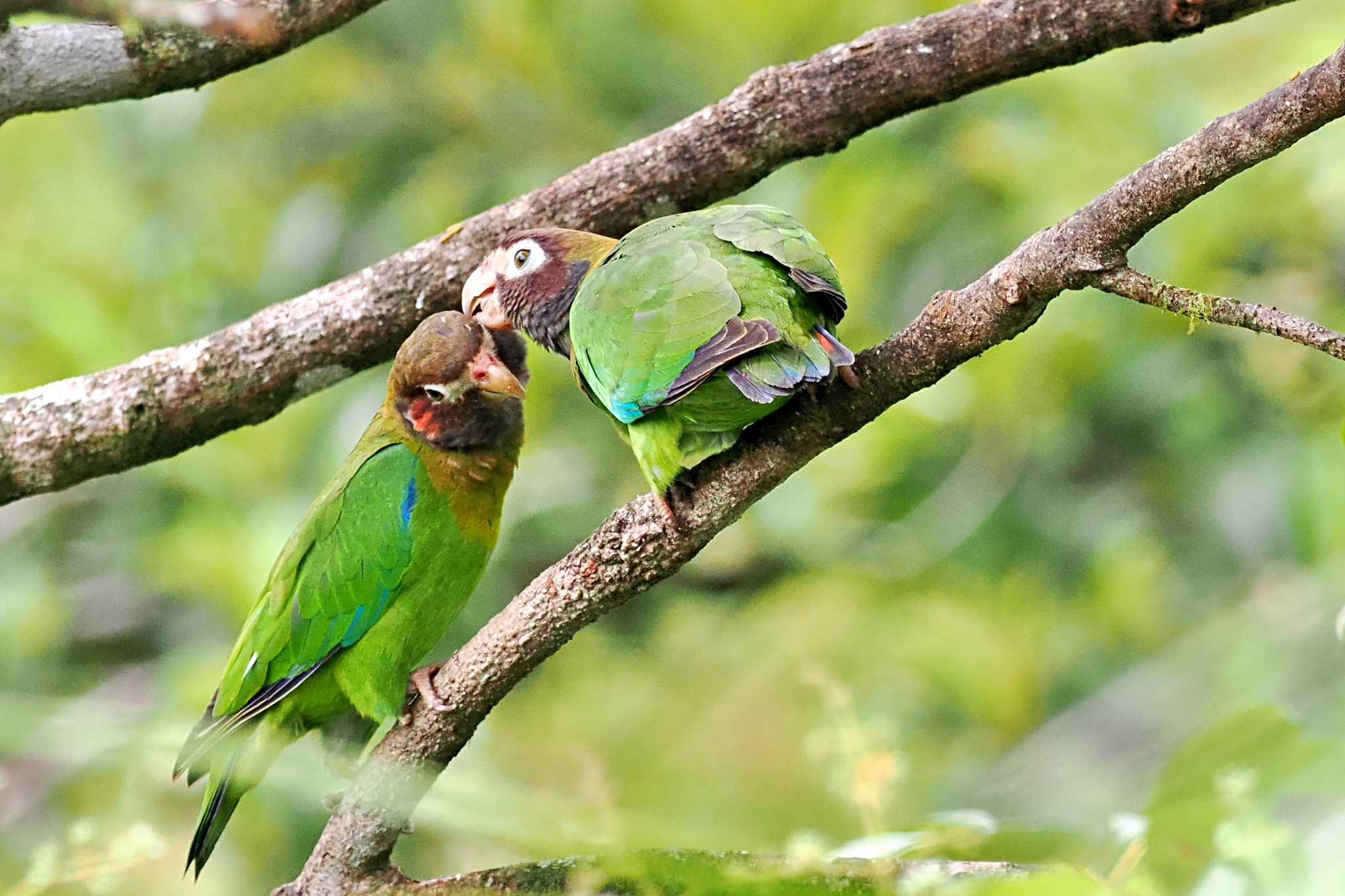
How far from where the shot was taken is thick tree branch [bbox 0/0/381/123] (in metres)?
2.72

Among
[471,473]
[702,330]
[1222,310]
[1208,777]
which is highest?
[471,473]

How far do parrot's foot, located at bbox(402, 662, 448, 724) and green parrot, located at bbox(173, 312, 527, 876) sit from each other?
3 centimetres

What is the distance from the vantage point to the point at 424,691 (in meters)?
2.74

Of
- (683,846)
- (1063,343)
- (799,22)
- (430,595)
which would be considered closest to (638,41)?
(799,22)

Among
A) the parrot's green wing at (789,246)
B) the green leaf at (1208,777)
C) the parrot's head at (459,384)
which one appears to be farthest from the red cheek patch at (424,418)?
the green leaf at (1208,777)

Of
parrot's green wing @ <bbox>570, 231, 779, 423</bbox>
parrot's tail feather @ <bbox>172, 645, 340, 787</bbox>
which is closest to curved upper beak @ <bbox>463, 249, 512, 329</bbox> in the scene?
parrot's green wing @ <bbox>570, 231, 779, 423</bbox>

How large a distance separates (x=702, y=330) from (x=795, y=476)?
95.4 inches

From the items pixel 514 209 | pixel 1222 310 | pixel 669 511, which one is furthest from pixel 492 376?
pixel 1222 310

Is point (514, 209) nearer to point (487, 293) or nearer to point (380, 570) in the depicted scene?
point (487, 293)

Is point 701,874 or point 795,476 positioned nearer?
point 701,874

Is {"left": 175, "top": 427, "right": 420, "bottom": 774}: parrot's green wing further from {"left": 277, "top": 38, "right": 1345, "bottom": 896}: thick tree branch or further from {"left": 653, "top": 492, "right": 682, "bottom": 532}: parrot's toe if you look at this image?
{"left": 653, "top": 492, "right": 682, "bottom": 532}: parrot's toe

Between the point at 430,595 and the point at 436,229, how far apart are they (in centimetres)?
206

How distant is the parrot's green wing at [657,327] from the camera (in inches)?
87.2

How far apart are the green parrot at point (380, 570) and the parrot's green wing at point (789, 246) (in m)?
0.96
